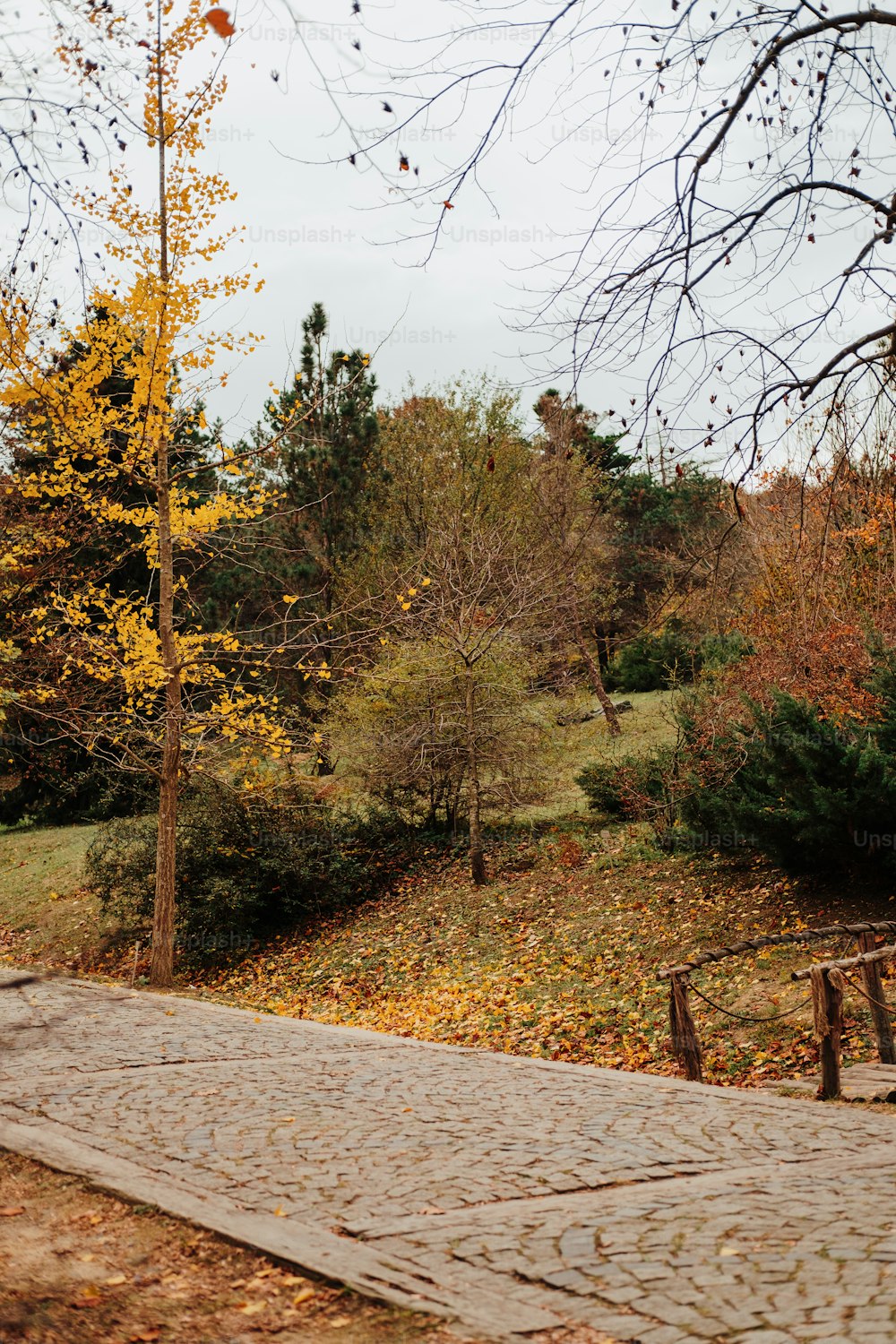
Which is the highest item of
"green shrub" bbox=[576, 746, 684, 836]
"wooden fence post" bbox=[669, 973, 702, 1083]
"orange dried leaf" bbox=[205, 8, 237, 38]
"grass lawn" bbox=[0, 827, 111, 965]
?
"orange dried leaf" bbox=[205, 8, 237, 38]

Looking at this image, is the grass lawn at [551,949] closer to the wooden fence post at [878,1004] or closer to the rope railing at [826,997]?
the wooden fence post at [878,1004]

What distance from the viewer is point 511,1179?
17.4 ft

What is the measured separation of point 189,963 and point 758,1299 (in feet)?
48.4

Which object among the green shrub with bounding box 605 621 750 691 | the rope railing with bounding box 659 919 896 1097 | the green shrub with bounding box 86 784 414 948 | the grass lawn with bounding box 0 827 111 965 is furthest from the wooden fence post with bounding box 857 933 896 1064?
the grass lawn with bounding box 0 827 111 965

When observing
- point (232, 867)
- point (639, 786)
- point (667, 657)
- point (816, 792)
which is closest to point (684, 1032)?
point (816, 792)

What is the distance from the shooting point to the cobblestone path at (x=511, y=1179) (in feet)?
12.6

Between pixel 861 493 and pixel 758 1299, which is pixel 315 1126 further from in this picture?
pixel 861 493

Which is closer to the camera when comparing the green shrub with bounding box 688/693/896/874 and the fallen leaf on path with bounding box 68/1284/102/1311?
the fallen leaf on path with bounding box 68/1284/102/1311

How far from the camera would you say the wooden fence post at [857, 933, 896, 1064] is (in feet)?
25.3

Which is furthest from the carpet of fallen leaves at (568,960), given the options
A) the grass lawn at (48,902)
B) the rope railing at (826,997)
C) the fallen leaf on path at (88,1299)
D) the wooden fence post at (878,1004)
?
the fallen leaf on path at (88,1299)

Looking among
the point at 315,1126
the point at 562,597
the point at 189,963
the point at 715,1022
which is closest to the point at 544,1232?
the point at 315,1126

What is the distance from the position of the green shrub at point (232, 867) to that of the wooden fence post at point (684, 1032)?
9.67 m

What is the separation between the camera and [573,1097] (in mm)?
7332

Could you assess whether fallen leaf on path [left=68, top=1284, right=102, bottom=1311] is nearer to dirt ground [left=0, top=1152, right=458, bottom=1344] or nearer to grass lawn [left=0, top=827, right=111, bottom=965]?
dirt ground [left=0, top=1152, right=458, bottom=1344]
